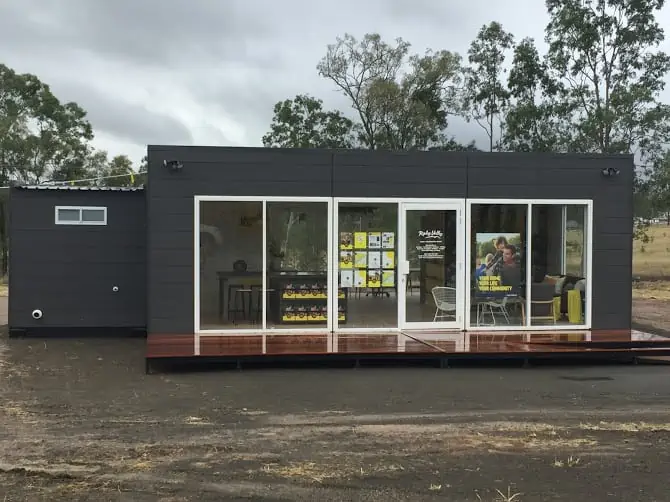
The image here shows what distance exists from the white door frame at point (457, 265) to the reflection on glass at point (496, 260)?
0.16 m

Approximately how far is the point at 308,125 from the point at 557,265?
2272 centimetres

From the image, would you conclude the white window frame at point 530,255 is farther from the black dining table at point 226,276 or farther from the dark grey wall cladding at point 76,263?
the dark grey wall cladding at point 76,263

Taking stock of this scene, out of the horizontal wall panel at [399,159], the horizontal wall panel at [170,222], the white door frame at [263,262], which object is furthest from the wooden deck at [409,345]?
the horizontal wall panel at [399,159]

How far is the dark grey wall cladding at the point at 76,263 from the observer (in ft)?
35.0

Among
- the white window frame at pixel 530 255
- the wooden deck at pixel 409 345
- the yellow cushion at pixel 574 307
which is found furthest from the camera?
the yellow cushion at pixel 574 307

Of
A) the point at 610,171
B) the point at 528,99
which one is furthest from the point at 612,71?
the point at 610,171

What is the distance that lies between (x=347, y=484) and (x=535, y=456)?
4.70 ft

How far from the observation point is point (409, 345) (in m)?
8.61

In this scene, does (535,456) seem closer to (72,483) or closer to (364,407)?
(364,407)

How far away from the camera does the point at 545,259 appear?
10031 millimetres

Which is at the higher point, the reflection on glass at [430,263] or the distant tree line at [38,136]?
the distant tree line at [38,136]

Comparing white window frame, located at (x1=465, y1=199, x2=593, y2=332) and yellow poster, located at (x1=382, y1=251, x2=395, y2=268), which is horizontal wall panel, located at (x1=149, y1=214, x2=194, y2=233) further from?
white window frame, located at (x1=465, y1=199, x2=593, y2=332)

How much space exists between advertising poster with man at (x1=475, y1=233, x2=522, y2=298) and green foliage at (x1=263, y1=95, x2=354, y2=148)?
21652mm

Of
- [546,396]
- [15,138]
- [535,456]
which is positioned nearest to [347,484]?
[535,456]
